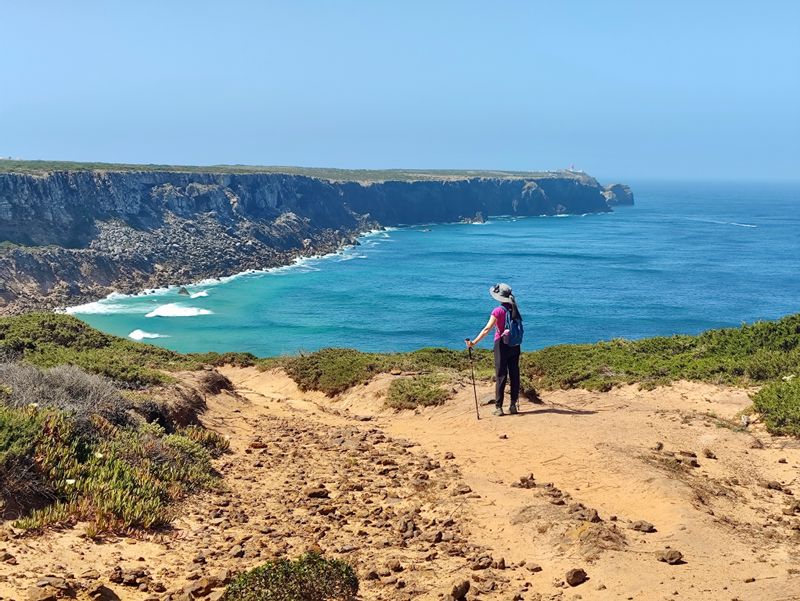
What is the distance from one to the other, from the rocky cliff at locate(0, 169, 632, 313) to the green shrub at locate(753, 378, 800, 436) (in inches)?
2257

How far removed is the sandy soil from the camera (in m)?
6.25

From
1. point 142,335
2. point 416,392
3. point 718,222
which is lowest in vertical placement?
point 142,335

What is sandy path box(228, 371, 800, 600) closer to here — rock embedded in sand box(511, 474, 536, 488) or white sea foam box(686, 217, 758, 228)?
rock embedded in sand box(511, 474, 536, 488)

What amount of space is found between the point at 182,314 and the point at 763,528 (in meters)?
56.9

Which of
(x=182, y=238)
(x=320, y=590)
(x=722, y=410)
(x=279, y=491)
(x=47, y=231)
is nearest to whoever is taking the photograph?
(x=320, y=590)

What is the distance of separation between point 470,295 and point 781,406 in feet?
185

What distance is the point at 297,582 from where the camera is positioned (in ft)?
19.2

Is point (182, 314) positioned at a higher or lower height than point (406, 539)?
lower

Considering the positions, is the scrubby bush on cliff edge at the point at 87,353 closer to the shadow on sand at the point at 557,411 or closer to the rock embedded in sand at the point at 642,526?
the shadow on sand at the point at 557,411

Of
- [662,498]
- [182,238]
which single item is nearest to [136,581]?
[662,498]

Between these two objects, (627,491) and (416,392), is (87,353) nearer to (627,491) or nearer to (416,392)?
(416,392)

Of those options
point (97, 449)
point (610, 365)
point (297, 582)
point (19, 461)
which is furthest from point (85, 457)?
point (610, 365)

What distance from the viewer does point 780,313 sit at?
5712 cm

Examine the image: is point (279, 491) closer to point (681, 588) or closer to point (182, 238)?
point (681, 588)
